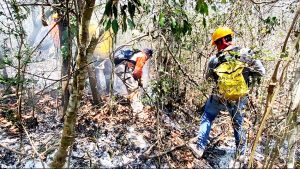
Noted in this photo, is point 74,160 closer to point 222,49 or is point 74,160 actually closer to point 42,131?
point 42,131

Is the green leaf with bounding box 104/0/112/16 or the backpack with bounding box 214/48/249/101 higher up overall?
the green leaf with bounding box 104/0/112/16

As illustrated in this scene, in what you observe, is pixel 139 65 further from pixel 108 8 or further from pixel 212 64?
pixel 108 8

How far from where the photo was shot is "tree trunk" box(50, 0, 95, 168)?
266 cm

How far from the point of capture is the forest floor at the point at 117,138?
13.9 ft

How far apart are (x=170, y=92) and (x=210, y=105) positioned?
4.68 feet

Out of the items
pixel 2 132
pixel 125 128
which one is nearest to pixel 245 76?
pixel 125 128

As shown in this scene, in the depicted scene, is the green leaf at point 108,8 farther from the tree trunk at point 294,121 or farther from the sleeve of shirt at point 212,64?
the sleeve of shirt at point 212,64

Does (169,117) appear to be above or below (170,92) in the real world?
below

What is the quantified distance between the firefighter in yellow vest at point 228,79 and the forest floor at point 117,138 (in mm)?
363

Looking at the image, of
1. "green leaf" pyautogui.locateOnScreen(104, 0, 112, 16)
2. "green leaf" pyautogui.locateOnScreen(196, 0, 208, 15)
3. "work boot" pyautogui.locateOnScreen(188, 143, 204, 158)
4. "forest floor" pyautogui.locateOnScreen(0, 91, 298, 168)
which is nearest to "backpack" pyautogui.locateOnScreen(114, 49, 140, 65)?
"forest floor" pyautogui.locateOnScreen(0, 91, 298, 168)

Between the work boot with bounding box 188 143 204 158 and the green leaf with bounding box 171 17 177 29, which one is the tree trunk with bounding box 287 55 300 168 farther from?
the work boot with bounding box 188 143 204 158

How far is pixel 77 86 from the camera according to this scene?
2863 mm

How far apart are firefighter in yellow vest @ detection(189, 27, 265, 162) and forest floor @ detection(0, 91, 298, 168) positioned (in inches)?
14.3

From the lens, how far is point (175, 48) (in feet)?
19.0
